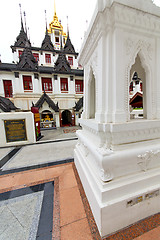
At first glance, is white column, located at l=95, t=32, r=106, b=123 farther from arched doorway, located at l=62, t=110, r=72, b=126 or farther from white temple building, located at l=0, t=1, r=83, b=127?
arched doorway, located at l=62, t=110, r=72, b=126

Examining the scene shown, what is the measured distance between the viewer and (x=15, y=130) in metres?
6.32

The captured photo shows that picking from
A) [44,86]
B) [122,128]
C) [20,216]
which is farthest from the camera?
[44,86]

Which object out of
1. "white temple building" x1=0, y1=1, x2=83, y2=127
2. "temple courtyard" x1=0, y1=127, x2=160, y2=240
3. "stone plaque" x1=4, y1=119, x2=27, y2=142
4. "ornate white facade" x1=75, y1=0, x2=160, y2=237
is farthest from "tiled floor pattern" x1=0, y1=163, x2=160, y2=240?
"white temple building" x1=0, y1=1, x2=83, y2=127

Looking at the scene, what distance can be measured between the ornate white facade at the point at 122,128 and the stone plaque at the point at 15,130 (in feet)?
20.1

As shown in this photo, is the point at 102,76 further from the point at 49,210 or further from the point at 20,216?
the point at 20,216

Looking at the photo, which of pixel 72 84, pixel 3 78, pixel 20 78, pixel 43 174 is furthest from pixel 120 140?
pixel 3 78

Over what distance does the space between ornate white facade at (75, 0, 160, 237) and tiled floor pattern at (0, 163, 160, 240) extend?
13 cm

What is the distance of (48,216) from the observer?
5.91ft

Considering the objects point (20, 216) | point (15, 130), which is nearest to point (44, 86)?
point (15, 130)

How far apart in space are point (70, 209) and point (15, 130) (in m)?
6.09

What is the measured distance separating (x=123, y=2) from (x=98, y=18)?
0.38 meters

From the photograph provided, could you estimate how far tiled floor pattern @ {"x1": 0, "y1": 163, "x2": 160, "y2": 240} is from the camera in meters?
1.49

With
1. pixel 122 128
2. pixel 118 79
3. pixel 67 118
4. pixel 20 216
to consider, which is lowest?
pixel 20 216

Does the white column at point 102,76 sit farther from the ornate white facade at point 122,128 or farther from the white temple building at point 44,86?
the white temple building at point 44,86
